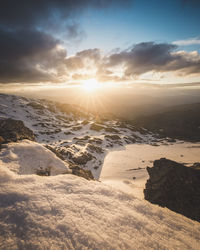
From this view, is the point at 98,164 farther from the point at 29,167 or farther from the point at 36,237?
the point at 36,237

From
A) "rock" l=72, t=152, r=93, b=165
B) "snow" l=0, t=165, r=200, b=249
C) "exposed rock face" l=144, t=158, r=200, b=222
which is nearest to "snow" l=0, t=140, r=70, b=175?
"snow" l=0, t=165, r=200, b=249

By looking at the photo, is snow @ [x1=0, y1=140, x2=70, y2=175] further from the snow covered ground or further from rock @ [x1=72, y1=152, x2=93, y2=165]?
rock @ [x1=72, y1=152, x2=93, y2=165]

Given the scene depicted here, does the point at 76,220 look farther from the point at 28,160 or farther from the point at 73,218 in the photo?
the point at 28,160

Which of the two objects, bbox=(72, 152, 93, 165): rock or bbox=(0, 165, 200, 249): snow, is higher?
bbox=(0, 165, 200, 249): snow

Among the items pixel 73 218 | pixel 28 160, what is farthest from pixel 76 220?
pixel 28 160

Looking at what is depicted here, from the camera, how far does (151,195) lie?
503 inches

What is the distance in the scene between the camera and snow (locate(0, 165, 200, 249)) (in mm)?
3393

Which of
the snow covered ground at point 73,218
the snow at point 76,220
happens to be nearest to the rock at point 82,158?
the snow covered ground at point 73,218

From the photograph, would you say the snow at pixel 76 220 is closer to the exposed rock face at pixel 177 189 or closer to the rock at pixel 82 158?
the exposed rock face at pixel 177 189

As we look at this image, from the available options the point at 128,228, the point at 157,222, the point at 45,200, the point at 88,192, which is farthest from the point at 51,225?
the point at 157,222

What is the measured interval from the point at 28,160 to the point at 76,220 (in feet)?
21.1

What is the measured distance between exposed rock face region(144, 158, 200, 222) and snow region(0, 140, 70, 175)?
35.0ft

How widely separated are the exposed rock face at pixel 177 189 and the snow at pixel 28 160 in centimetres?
1066

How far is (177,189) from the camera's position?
1210 centimetres
